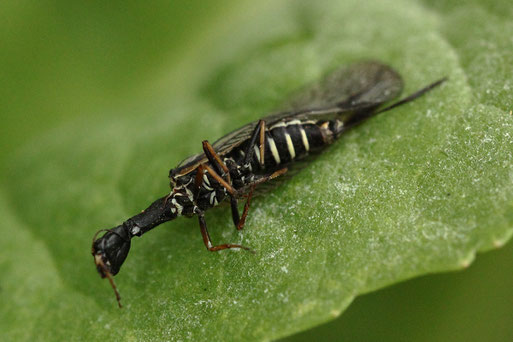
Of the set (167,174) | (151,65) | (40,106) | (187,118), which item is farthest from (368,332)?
(40,106)

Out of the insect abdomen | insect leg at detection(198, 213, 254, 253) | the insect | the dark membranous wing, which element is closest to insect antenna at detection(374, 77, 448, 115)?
the insect

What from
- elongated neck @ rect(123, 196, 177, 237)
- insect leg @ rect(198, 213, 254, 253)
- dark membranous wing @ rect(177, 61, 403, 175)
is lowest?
insect leg @ rect(198, 213, 254, 253)

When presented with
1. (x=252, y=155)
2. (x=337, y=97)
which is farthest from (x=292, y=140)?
(x=337, y=97)

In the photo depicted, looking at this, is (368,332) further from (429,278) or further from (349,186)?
(349,186)

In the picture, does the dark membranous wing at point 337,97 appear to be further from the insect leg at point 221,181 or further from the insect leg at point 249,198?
the insect leg at point 249,198

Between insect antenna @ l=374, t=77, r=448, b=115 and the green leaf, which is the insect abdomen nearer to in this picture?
the green leaf

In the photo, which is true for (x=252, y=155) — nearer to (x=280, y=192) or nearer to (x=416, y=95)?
(x=280, y=192)

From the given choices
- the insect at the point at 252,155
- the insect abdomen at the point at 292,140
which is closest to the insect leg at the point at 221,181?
the insect at the point at 252,155

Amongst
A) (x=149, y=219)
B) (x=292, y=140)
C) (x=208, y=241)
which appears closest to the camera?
(x=208, y=241)
